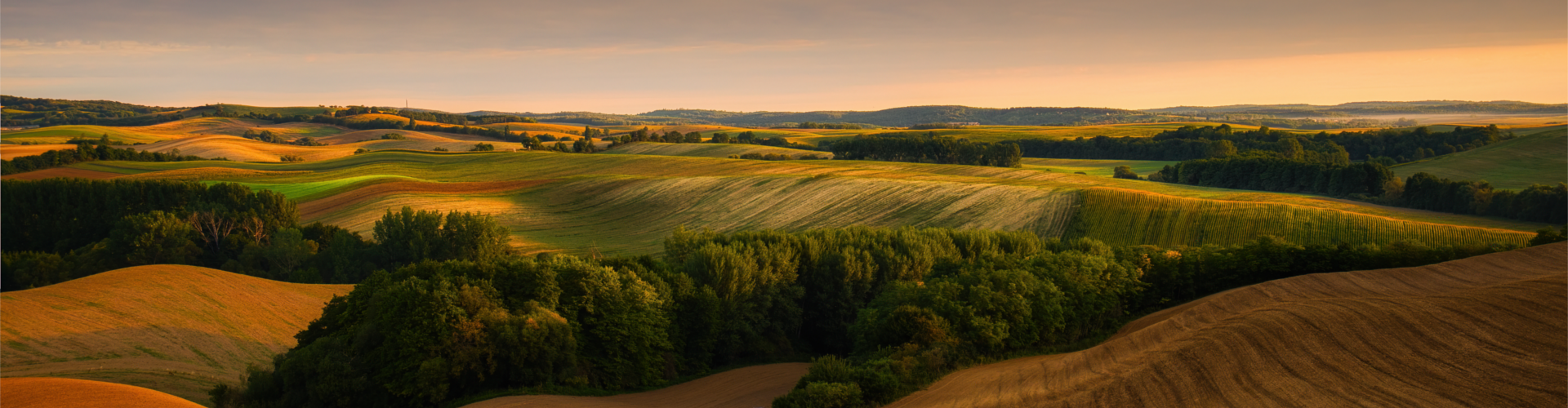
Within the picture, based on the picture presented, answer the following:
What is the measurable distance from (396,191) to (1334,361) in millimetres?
85765

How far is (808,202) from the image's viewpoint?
76.0 meters

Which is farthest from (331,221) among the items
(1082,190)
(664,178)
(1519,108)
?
(1519,108)

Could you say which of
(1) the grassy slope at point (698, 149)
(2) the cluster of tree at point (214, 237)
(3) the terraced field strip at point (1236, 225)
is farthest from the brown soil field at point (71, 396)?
(1) the grassy slope at point (698, 149)

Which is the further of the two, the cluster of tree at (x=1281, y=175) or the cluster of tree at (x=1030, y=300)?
the cluster of tree at (x=1281, y=175)

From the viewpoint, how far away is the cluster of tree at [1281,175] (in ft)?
273

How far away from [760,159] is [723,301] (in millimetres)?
71224

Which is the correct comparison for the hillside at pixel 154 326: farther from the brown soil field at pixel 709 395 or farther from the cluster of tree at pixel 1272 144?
the cluster of tree at pixel 1272 144

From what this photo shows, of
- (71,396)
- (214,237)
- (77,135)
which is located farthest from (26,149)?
(71,396)

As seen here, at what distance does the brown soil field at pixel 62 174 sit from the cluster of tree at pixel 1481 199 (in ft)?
426

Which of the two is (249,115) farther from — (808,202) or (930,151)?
(808,202)

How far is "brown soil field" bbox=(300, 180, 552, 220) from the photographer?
82.4m

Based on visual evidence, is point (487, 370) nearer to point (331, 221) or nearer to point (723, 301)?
point (723, 301)

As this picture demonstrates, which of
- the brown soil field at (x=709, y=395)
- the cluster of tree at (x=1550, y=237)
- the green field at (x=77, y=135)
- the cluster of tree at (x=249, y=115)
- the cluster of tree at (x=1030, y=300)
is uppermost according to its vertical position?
the cluster of tree at (x=249, y=115)

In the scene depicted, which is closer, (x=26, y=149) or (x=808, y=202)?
(x=808, y=202)
